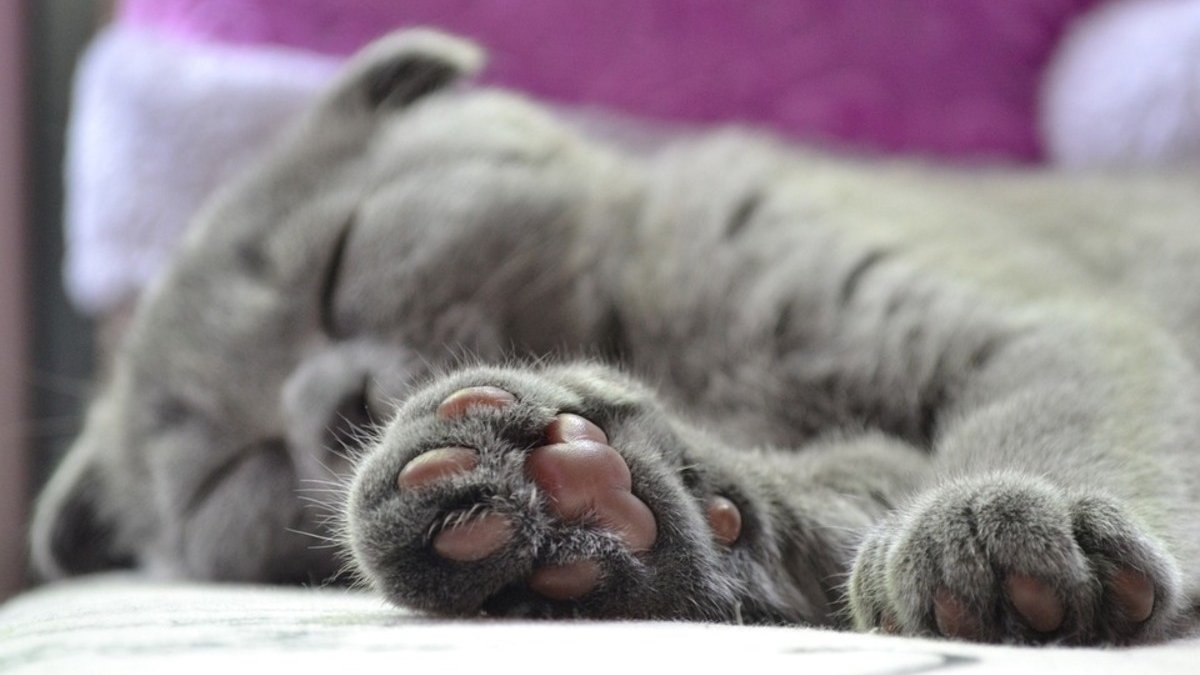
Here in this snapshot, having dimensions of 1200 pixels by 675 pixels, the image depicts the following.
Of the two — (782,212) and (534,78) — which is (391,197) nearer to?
(782,212)

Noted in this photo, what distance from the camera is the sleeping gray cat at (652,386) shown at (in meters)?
0.64

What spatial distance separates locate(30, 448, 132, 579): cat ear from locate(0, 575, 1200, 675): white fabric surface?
0.91 m

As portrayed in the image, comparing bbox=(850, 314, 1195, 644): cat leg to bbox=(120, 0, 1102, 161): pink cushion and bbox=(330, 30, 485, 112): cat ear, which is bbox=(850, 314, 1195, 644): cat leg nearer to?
bbox=(330, 30, 485, 112): cat ear

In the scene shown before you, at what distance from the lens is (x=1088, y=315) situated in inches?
41.5

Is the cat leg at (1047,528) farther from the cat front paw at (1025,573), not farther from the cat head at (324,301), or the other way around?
the cat head at (324,301)

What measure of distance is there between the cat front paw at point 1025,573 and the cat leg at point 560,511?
10cm

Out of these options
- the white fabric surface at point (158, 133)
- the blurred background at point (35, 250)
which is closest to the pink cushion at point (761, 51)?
the white fabric surface at point (158, 133)

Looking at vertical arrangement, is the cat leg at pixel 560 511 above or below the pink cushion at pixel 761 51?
below

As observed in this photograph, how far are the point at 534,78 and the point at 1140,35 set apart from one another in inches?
41.6

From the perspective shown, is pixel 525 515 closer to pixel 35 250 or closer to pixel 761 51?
pixel 761 51

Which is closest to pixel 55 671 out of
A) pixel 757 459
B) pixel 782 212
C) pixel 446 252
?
pixel 757 459

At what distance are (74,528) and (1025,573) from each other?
1341 mm

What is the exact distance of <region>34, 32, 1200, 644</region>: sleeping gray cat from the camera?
64cm

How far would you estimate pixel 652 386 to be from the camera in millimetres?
1130
